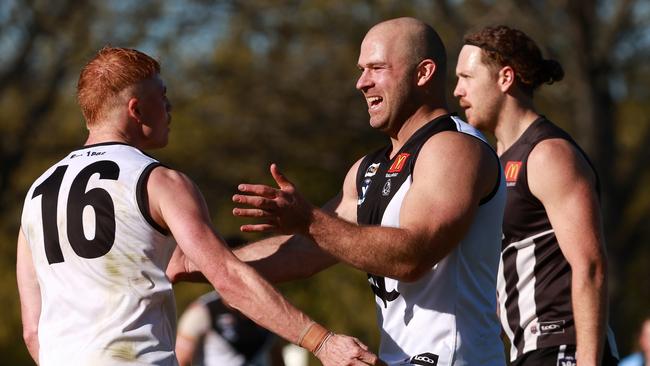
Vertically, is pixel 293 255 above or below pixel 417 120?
below


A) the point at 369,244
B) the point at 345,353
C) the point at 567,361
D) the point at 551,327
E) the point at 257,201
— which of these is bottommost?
the point at 567,361

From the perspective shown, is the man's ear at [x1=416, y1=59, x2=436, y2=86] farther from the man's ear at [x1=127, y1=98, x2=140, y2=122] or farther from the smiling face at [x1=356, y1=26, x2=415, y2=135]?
the man's ear at [x1=127, y1=98, x2=140, y2=122]

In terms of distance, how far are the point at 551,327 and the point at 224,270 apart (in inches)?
82.5

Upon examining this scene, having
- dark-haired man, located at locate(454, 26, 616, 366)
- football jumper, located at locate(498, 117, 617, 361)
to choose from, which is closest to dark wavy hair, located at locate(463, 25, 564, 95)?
dark-haired man, located at locate(454, 26, 616, 366)

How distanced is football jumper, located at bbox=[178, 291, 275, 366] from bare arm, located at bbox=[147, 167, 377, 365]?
189 inches

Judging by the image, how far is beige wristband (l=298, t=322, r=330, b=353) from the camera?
4684mm

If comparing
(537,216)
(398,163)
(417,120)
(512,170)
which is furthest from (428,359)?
(512,170)

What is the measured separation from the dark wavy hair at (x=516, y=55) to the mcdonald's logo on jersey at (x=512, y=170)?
0.57 m

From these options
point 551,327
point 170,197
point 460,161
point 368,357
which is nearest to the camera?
point 368,357

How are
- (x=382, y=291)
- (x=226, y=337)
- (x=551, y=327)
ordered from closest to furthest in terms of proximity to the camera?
1. (x=382, y=291)
2. (x=551, y=327)
3. (x=226, y=337)

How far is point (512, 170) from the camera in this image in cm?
630

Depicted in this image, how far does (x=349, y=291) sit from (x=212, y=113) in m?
4.48

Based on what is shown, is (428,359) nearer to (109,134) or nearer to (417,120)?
(417,120)

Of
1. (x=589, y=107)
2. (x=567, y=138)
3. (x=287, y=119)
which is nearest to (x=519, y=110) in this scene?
(x=567, y=138)
